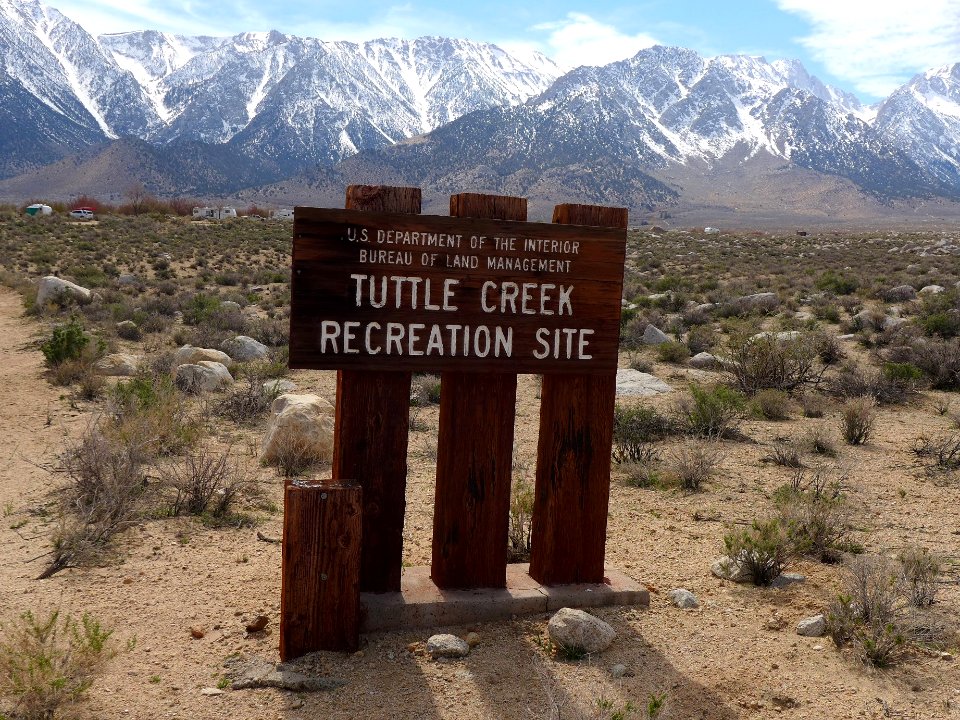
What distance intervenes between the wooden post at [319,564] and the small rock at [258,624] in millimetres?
333

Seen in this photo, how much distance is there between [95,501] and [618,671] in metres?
3.37

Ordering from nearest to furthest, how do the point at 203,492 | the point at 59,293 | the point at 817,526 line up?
the point at 817,526, the point at 203,492, the point at 59,293

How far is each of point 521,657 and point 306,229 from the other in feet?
7.06

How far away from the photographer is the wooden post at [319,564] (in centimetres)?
388

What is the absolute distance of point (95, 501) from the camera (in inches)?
213

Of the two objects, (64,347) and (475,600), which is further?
(64,347)

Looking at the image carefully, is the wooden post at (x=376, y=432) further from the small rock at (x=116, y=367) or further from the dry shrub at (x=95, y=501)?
the small rock at (x=116, y=367)

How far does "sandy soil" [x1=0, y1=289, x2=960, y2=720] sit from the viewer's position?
3604mm

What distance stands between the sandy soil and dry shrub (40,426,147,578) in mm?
127

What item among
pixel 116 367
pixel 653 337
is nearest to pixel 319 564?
pixel 116 367

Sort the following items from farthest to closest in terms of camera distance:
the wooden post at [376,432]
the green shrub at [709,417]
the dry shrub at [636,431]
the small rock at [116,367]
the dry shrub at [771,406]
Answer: the small rock at [116,367] → the dry shrub at [771,406] → the green shrub at [709,417] → the dry shrub at [636,431] → the wooden post at [376,432]

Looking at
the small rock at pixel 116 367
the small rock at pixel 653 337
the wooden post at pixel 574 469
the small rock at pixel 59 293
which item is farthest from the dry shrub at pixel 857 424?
the small rock at pixel 59 293

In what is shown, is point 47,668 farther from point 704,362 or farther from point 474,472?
point 704,362

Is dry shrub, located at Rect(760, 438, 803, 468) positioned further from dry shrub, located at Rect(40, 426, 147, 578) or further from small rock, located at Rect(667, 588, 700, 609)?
dry shrub, located at Rect(40, 426, 147, 578)
